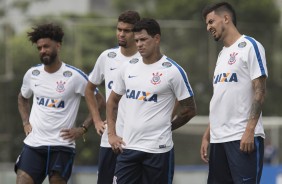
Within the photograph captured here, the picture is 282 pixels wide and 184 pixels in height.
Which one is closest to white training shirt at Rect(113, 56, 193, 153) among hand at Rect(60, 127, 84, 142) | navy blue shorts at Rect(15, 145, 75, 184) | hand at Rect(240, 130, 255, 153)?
hand at Rect(240, 130, 255, 153)

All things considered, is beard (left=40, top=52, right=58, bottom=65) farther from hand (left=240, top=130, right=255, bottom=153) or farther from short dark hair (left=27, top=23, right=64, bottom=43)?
hand (left=240, top=130, right=255, bottom=153)

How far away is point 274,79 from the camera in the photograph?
29.3 meters

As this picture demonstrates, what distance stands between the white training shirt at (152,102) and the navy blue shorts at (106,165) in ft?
3.26

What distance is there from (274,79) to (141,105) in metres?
19.9

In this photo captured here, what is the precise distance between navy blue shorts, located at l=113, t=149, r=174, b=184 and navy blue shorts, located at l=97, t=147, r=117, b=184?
3.16 ft

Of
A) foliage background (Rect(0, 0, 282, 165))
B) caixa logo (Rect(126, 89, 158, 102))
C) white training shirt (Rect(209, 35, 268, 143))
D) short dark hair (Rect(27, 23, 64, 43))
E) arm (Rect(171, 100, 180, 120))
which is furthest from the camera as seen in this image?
foliage background (Rect(0, 0, 282, 165))

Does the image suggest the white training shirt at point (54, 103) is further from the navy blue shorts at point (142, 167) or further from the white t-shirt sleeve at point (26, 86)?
the navy blue shorts at point (142, 167)

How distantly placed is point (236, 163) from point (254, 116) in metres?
0.51

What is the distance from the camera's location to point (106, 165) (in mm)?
10945

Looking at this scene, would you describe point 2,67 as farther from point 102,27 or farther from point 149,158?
point 149,158

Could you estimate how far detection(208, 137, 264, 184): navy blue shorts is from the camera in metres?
9.42

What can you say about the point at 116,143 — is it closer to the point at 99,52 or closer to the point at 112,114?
the point at 112,114

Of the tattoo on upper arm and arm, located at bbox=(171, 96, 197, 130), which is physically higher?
the tattoo on upper arm

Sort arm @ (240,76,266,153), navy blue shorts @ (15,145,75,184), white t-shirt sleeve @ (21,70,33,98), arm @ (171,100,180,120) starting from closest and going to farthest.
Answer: arm @ (240,76,266,153) → arm @ (171,100,180,120) → navy blue shorts @ (15,145,75,184) → white t-shirt sleeve @ (21,70,33,98)
